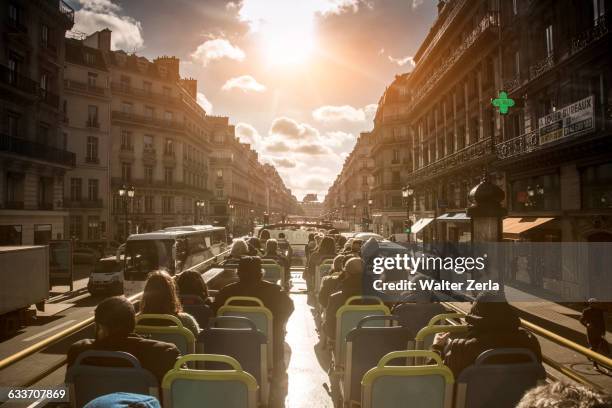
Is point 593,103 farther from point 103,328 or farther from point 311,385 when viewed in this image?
point 103,328

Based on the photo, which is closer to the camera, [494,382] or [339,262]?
[494,382]

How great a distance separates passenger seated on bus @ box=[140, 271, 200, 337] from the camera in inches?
188

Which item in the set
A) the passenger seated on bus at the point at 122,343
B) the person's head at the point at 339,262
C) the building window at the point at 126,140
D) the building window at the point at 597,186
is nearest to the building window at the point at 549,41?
the building window at the point at 597,186

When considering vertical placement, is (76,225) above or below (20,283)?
above

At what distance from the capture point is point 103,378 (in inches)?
135

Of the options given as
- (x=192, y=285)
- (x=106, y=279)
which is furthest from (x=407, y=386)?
(x=106, y=279)

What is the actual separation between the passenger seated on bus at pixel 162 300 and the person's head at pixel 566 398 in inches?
159

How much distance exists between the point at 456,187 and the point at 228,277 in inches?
1033

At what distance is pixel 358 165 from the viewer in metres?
104

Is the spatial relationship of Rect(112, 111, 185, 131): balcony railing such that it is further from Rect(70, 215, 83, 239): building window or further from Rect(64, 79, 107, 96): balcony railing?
Rect(70, 215, 83, 239): building window

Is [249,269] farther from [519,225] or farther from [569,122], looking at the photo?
[519,225]

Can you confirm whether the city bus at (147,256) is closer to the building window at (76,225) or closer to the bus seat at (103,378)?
the bus seat at (103,378)

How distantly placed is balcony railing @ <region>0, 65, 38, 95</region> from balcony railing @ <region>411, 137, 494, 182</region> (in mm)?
29851

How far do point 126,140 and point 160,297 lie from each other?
5395cm
